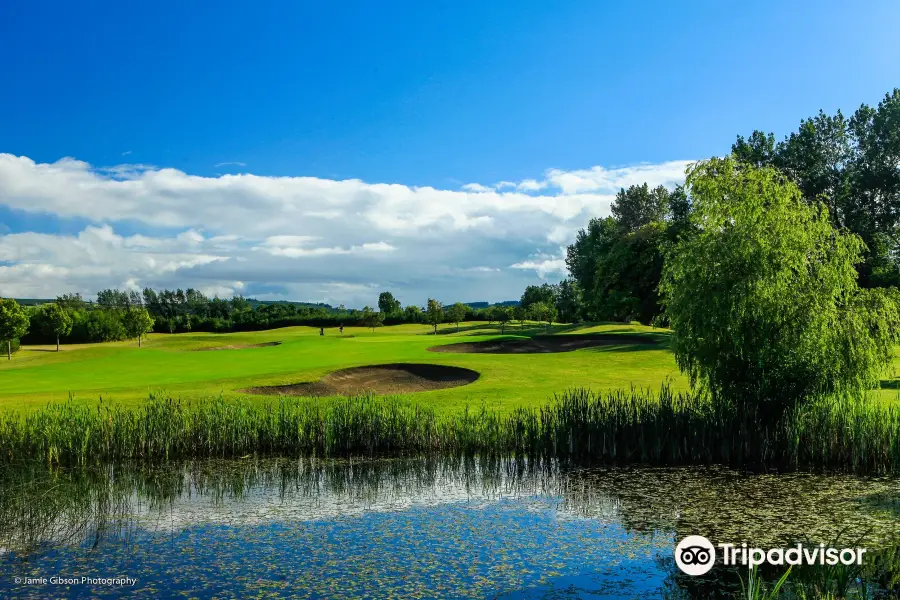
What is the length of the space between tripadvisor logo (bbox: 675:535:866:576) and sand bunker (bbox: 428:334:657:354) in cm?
2981

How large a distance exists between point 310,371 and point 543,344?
17.5 m

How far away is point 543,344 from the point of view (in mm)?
40781

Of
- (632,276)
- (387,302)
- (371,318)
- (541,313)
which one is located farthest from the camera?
(387,302)

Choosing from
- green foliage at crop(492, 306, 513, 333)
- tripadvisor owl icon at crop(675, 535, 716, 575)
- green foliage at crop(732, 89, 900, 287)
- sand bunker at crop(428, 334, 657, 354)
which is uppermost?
green foliage at crop(732, 89, 900, 287)

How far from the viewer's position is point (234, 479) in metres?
13.3

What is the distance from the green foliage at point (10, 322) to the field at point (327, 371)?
1395 centimetres

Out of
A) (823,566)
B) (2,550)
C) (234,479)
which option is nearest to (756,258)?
(823,566)

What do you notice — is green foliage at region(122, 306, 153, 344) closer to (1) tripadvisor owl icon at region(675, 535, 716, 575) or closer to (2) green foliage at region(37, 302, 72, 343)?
(2) green foliage at region(37, 302, 72, 343)

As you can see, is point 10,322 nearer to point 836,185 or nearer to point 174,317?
point 174,317

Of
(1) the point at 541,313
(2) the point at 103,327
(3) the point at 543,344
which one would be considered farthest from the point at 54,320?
(1) the point at 541,313

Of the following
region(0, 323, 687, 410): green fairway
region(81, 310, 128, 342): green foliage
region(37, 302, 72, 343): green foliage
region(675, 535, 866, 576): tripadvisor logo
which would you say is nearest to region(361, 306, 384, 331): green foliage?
region(81, 310, 128, 342): green foliage

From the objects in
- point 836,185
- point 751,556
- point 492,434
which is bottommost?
point 751,556

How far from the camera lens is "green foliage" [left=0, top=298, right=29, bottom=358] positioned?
5425cm

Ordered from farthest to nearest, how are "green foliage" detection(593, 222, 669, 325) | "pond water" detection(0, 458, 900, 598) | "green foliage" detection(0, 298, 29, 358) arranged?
"green foliage" detection(593, 222, 669, 325)
"green foliage" detection(0, 298, 29, 358)
"pond water" detection(0, 458, 900, 598)
